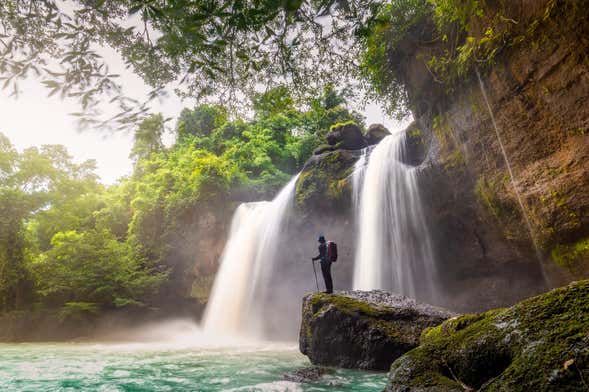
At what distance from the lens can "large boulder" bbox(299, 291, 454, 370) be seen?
5953mm

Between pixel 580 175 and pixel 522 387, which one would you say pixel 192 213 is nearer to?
pixel 580 175

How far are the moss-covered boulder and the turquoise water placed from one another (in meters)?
1.91

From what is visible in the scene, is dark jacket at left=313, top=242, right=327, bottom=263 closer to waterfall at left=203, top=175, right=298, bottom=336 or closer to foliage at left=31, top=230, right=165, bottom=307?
waterfall at left=203, top=175, right=298, bottom=336

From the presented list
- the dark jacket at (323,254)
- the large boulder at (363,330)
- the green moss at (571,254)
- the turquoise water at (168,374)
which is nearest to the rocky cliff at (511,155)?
the green moss at (571,254)

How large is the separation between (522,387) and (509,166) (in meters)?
8.11

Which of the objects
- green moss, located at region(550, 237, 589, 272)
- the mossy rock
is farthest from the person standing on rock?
the mossy rock

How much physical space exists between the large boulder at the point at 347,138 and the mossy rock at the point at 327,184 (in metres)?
1.19

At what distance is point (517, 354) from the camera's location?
2.53m

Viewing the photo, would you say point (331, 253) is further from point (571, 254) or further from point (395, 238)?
point (571, 254)

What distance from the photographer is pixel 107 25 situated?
13.7 ft

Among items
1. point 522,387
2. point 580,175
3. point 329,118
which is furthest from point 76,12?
point 329,118

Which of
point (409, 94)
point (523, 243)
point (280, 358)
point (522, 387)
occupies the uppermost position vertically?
point (409, 94)

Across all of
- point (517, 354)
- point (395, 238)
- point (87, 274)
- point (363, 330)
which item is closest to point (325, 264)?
point (363, 330)

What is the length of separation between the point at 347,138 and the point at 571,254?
1073cm
